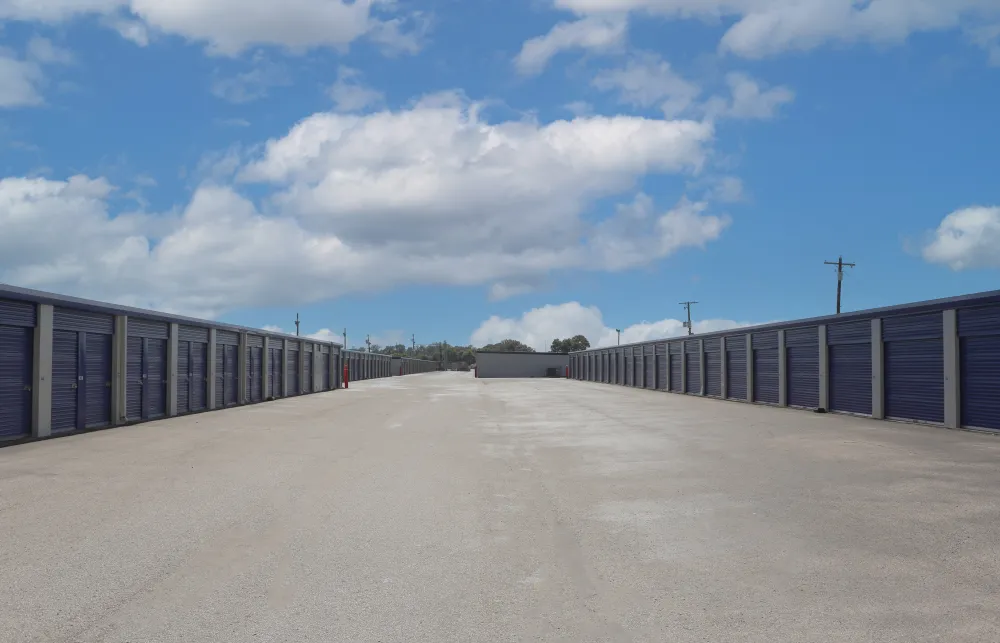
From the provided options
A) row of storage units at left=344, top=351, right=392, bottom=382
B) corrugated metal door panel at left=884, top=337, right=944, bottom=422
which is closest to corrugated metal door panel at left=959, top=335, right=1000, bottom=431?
corrugated metal door panel at left=884, top=337, right=944, bottom=422

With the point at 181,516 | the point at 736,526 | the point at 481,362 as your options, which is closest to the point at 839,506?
the point at 736,526

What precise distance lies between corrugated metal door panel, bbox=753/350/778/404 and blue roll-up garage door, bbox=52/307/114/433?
998 inches

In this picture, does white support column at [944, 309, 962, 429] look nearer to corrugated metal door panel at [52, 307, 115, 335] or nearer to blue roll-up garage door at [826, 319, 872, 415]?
blue roll-up garage door at [826, 319, 872, 415]

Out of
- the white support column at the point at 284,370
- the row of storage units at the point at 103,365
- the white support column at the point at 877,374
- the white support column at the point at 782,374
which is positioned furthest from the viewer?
the white support column at the point at 284,370

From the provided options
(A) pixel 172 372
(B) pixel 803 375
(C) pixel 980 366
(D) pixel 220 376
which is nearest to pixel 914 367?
(C) pixel 980 366

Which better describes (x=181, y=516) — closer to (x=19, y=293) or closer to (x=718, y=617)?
(x=718, y=617)

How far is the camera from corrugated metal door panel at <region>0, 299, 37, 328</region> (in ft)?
52.6

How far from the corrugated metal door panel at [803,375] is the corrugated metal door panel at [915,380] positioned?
14.6ft

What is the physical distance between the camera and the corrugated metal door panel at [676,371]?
43.7 m

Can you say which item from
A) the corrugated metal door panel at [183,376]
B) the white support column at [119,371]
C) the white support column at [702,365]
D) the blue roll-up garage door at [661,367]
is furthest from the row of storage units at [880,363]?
the white support column at [119,371]

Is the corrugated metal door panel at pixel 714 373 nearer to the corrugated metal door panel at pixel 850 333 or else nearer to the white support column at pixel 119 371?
the corrugated metal door panel at pixel 850 333

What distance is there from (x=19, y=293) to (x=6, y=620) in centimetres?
1378

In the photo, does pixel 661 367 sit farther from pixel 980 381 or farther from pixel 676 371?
pixel 980 381

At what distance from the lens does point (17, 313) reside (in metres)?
16.5
